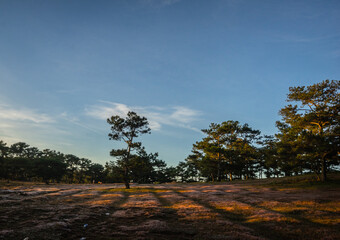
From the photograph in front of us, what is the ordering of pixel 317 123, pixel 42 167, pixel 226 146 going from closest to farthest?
pixel 317 123 → pixel 226 146 → pixel 42 167

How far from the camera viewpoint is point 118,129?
46219mm

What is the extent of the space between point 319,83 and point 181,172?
103 meters

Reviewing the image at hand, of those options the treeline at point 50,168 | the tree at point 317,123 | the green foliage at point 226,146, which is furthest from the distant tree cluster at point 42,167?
the tree at point 317,123

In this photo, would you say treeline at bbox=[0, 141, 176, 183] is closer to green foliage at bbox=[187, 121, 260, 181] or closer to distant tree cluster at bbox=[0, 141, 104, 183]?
distant tree cluster at bbox=[0, 141, 104, 183]

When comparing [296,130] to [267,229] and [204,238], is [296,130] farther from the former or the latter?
[204,238]

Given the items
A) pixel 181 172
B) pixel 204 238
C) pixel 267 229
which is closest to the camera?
pixel 204 238

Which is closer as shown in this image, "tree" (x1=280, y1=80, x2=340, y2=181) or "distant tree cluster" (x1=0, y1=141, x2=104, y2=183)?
"tree" (x1=280, y1=80, x2=340, y2=181)

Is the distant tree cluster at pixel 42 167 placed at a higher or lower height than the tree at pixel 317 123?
lower

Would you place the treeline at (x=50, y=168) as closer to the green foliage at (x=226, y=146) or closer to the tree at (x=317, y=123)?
the green foliage at (x=226, y=146)

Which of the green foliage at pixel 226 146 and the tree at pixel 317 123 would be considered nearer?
the tree at pixel 317 123

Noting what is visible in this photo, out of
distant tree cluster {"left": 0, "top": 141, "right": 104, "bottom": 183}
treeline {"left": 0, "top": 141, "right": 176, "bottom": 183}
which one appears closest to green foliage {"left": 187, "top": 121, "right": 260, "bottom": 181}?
treeline {"left": 0, "top": 141, "right": 176, "bottom": 183}

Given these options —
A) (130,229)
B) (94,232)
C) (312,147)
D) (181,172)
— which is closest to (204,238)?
(130,229)

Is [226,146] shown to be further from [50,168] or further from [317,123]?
[50,168]

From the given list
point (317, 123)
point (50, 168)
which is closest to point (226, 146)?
point (317, 123)
